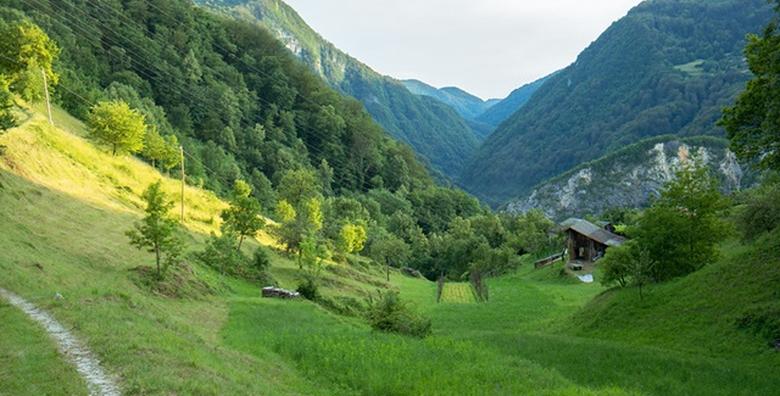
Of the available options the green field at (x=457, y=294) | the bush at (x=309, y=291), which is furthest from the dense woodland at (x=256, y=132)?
the green field at (x=457, y=294)

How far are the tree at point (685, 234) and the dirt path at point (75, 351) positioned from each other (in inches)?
1364

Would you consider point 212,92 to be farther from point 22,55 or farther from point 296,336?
point 296,336

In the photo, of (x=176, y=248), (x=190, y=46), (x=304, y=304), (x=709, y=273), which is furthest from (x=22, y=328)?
(x=190, y=46)

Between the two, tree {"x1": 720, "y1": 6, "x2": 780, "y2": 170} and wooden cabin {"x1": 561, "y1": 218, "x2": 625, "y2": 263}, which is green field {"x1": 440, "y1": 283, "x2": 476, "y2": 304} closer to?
wooden cabin {"x1": 561, "y1": 218, "x2": 625, "y2": 263}

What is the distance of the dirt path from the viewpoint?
38.9 ft

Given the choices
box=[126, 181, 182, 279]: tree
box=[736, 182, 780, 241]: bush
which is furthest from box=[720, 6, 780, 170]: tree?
box=[126, 181, 182, 279]: tree

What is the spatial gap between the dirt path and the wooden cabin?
8408cm

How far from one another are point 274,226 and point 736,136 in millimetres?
56666

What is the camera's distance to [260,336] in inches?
997

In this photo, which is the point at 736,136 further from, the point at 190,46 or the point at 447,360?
the point at 190,46

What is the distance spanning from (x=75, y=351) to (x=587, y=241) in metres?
88.2

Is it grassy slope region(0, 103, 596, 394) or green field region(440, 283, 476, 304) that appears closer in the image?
grassy slope region(0, 103, 596, 394)

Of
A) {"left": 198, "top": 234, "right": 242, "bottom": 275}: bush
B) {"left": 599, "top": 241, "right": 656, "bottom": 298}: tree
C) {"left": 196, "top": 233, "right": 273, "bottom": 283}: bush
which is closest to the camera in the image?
{"left": 599, "top": 241, "right": 656, "bottom": 298}: tree

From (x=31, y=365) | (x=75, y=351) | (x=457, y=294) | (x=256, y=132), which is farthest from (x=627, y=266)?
(x=256, y=132)
